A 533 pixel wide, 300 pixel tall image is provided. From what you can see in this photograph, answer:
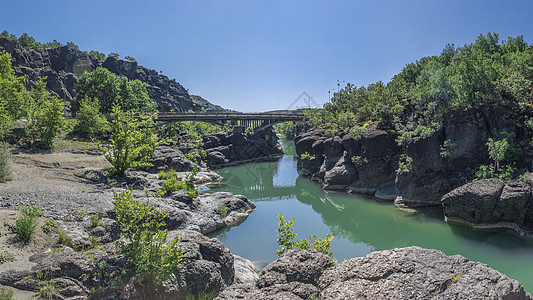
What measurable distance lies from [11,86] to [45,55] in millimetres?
79349

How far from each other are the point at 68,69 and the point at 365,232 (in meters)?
108

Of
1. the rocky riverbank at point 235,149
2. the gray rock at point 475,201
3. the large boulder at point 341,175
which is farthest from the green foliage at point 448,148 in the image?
the rocky riverbank at point 235,149

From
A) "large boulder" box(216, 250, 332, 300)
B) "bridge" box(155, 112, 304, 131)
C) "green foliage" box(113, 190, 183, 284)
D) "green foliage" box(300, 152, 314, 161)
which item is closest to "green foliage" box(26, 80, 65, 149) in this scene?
"green foliage" box(113, 190, 183, 284)

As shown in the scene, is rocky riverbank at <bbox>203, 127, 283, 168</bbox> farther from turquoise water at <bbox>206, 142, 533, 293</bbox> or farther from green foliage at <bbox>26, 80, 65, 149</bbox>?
green foliage at <bbox>26, 80, 65, 149</bbox>

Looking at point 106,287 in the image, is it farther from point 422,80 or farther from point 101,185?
point 422,80

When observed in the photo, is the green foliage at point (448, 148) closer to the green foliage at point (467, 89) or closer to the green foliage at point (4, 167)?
the green foliage at point (467, 89)

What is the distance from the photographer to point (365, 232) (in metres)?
17.2

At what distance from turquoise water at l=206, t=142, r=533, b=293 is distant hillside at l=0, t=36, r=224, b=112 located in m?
53.7

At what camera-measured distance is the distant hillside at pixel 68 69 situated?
2768 inches

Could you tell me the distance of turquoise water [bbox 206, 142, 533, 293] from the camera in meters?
12.9

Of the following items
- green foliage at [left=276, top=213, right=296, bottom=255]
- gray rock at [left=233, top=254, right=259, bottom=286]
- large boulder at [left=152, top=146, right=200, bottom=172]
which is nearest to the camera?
green foliage at [left=276, top=213, right=296, bottom=255]

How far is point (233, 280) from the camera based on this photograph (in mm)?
8203

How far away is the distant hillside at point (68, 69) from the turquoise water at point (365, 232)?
5374cm

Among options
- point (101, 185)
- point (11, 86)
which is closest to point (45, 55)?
point (11, 86)
